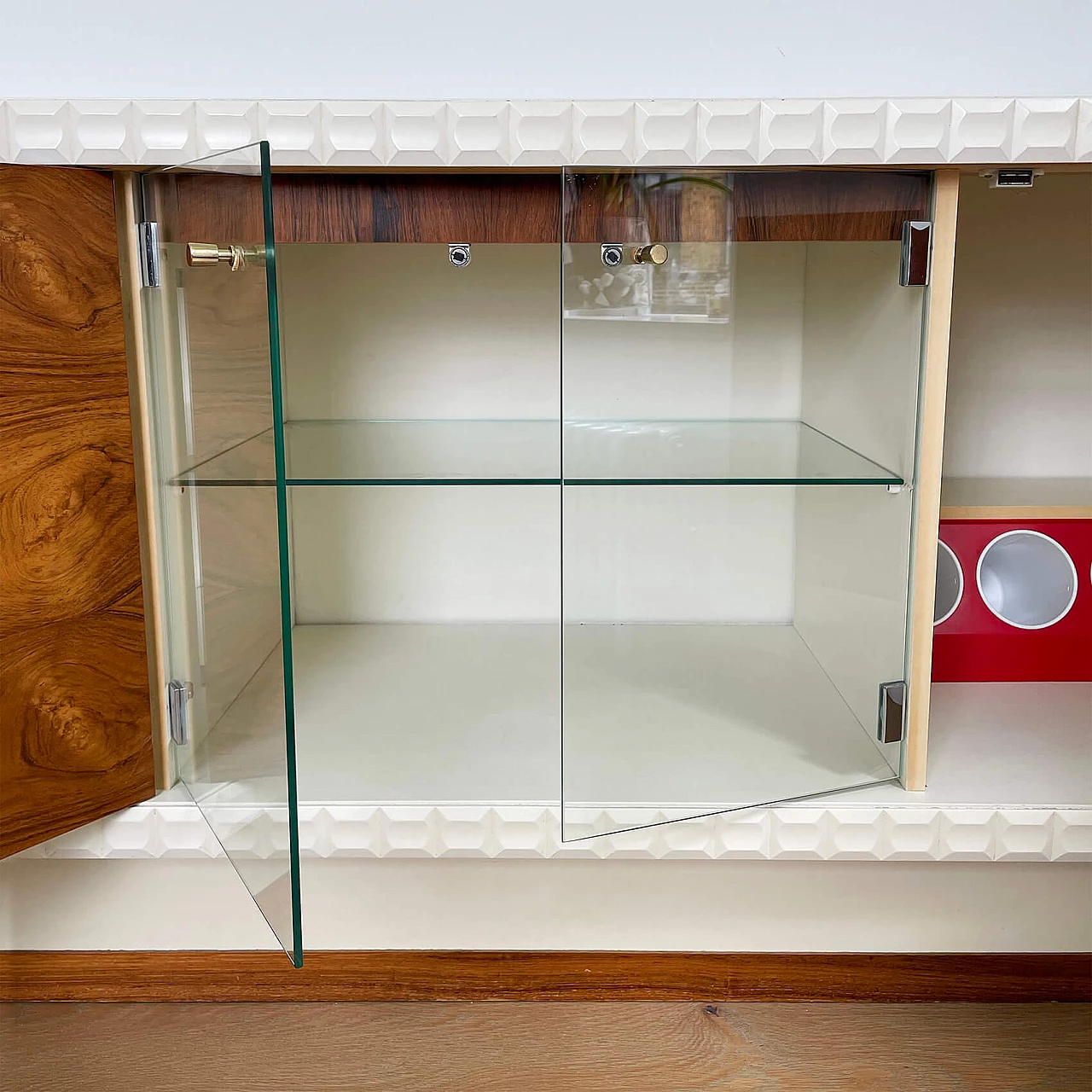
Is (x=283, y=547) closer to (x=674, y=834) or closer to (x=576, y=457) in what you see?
(x=576, y=457)

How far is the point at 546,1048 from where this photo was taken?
114 centimetres

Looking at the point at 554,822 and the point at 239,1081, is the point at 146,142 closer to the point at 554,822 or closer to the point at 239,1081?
the point at 554,822

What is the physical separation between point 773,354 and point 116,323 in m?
0.59

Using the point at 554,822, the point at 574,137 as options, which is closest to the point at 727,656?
the point at 554,822

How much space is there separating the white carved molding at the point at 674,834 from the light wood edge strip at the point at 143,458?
61 mm

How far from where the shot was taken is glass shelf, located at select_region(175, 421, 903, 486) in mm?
982

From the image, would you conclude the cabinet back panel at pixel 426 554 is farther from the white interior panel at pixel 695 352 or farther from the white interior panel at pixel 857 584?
the white interior panel at pixel 695 352

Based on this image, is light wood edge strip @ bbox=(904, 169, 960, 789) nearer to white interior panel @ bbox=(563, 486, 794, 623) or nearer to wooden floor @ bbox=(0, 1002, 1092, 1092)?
white interior panel @ bbox=(563, 486, 794, 623)

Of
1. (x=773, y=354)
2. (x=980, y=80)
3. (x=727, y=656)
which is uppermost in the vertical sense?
(x=980, y=80)

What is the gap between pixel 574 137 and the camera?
37.7 inches

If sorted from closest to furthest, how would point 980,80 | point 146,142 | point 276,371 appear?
point 276,371, point 146,142, point 980,80

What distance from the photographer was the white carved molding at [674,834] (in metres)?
1.08

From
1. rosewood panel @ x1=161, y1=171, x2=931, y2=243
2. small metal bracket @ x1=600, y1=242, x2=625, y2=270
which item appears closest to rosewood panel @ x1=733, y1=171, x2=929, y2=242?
rosewood panel @ x1=161, y1=171, x2=931, y2=243

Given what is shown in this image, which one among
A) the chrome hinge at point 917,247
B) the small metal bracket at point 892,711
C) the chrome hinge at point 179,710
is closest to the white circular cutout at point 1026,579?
the small metal bracket at point 892,711
